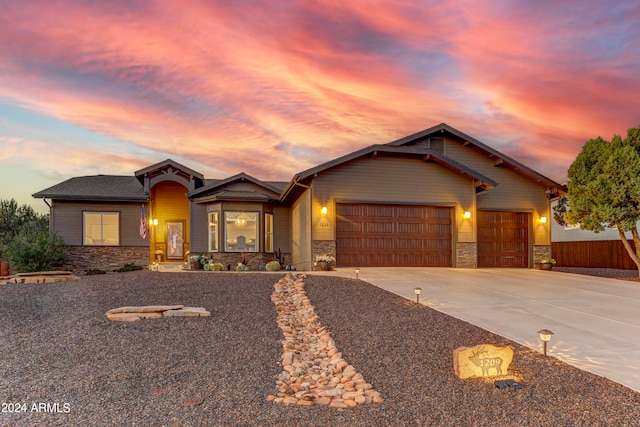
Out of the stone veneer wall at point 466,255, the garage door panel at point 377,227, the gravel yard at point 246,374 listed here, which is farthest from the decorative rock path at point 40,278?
the stone veneer wall at point 466,255

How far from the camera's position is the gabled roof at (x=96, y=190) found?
733 inches

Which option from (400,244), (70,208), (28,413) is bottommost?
(28,413)

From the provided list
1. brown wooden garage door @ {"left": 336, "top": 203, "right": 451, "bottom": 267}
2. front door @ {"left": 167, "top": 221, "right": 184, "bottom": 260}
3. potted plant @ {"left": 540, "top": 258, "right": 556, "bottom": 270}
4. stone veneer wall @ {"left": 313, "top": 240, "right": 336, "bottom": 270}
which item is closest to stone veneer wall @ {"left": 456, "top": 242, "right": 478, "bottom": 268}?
brown wooden garage door @ {"left": 336, "top": 203, "right": 451, "bottom": 267}

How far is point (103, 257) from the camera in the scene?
755 inches

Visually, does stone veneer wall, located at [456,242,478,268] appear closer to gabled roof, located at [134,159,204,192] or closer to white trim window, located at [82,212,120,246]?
gabled roof, located at [134,159,204,192]

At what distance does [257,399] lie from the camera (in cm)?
428

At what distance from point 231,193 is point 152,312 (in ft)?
37.7

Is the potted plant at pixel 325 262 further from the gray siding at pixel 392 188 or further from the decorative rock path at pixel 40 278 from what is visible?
the decorative rock path at pixel 40 278

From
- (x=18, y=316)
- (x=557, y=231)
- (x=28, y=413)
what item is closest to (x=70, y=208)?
(x=18, y=316)

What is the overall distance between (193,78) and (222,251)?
727 centimetres

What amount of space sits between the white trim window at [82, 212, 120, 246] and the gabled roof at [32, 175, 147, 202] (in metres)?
0.85

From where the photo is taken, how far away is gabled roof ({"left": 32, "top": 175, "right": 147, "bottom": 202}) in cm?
1862

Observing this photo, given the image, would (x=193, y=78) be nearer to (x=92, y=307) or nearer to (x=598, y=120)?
(x=92, y=307)

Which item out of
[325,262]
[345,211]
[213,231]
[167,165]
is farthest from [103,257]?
[345,211]
